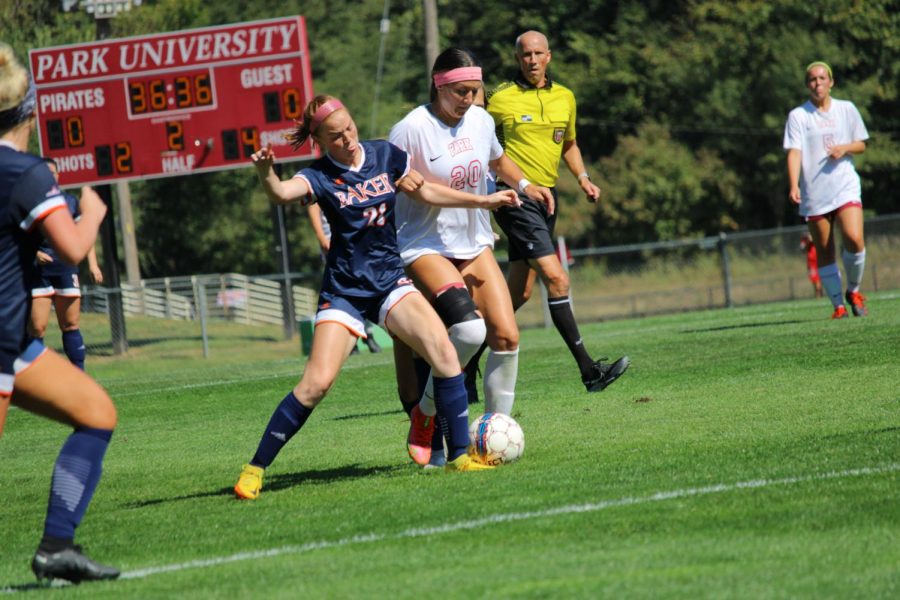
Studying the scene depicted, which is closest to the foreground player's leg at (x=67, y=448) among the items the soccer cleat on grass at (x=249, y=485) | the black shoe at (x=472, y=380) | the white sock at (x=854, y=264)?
the soccer cleat on grass at (x=249, y=485)

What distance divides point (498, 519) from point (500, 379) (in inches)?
98.1

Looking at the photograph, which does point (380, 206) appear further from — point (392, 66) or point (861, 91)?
point (392, 66)

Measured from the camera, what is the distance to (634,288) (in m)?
30.5

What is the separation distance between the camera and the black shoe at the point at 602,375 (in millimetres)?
9828

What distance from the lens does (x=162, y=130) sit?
24188 millimetres

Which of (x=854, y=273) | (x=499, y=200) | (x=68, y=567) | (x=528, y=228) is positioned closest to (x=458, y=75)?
(x=499, y=200)

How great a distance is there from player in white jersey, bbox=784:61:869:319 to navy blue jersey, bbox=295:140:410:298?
288 inches

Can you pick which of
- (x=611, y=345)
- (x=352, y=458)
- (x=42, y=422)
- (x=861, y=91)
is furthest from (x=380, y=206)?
(x=861, y=91)

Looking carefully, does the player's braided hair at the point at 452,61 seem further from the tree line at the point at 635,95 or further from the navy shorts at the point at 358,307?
the tree line at the point at 635,95

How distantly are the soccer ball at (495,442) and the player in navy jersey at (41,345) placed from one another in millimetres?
2413

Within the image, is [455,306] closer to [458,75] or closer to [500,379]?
[500,379]

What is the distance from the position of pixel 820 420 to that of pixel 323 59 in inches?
1922

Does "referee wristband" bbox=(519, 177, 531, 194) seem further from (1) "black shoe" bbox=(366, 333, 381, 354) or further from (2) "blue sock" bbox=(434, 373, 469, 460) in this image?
(1) "black shoe" bbox=(366, 333, 381, 354)

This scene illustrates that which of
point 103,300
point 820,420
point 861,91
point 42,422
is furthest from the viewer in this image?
→ point 861,91
